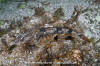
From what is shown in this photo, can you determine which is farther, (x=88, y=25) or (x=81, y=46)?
(x=88, y=25)

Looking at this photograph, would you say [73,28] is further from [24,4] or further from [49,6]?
[24,4]

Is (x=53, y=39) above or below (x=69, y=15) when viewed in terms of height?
below

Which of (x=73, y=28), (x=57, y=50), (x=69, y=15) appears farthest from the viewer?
(x=69, y=15)

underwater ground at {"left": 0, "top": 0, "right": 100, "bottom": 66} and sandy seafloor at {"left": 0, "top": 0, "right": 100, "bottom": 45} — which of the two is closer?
underwater ground at {"left": 0, "top": 0, "right": 100, "bottom": 66}

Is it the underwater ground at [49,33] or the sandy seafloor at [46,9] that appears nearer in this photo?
the underwater ground at [49,33]

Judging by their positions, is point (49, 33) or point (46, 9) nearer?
point (49, 33)

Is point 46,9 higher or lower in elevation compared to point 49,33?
higher

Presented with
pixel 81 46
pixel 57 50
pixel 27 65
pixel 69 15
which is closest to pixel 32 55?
pixel 27 65

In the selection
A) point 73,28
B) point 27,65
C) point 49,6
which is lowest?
point 27,65
